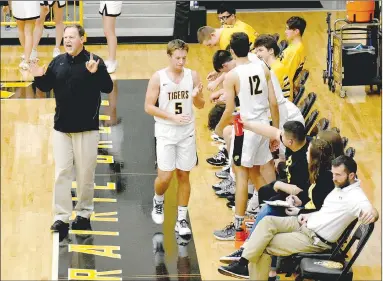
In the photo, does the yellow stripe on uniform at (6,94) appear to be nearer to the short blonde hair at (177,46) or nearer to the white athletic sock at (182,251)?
the short blonde hair at (177,46)

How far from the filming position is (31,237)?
31.3ft

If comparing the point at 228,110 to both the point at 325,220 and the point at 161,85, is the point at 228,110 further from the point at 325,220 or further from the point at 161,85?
the point at 325,220

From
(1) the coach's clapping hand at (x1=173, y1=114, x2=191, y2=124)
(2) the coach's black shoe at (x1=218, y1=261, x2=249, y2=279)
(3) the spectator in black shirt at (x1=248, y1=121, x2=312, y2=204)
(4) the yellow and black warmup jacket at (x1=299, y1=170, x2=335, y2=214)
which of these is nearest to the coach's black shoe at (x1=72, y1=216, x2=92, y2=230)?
(1) the coach's clapping hand at (x1=173, y1=114, x2=191, y2=124)

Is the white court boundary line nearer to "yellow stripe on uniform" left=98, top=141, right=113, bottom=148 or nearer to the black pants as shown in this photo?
the black pants

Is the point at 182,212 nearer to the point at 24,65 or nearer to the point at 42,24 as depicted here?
the point at 24,65

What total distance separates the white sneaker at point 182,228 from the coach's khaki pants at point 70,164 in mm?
848

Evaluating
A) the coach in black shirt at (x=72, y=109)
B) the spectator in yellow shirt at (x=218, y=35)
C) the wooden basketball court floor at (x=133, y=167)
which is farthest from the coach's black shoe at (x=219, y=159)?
the coach in black shirt at (x=72, y=109)

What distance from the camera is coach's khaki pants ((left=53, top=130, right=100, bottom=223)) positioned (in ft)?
31.2

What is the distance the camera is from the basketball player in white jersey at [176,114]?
940 cm

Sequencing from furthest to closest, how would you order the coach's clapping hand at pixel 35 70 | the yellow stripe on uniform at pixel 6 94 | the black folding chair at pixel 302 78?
the yellow stripe on uniform at pixel 6 94
the black folding chair at pixel 302 78
the coach's clapping hand at pixel 35 70

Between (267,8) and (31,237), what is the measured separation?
33.9 feet

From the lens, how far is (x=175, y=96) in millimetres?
9445

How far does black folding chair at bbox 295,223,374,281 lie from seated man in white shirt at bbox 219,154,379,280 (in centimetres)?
12

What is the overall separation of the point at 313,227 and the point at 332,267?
0.35 m
